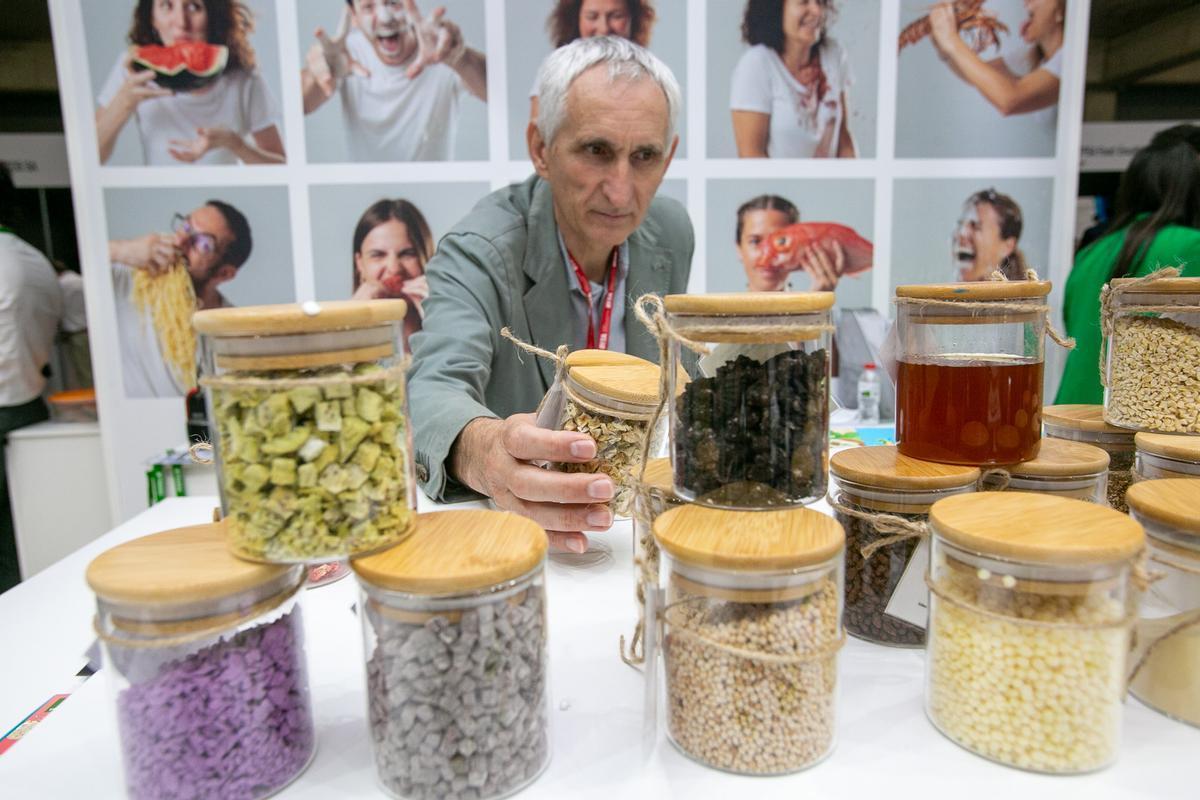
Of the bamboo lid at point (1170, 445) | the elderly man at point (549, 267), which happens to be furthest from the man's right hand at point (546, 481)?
the bamboo lid at point (1170, 445)

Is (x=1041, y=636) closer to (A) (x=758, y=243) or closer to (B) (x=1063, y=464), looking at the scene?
(B) (x=1063, y=464)

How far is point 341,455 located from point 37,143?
3338mm

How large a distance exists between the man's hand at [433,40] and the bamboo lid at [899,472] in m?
2.06

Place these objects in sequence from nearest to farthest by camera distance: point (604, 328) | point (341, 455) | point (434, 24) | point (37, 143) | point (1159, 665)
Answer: point (341, 455) → point (1159, 665) → point (604, 328) → point (434, 24) → point (37, 143)

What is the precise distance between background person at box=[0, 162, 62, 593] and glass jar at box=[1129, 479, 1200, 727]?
3.07 metres

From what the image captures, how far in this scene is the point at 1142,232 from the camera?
6.63ft

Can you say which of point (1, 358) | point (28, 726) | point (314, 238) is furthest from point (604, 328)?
point (1, 358)

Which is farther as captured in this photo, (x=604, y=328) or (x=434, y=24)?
(x=434, y=24)

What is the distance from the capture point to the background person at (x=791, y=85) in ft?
7.95

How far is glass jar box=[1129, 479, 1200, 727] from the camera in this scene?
671 mm

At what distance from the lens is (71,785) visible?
24.2 inches

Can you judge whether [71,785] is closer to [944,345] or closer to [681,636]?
[681,636]

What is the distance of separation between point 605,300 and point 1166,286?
1.17 meters

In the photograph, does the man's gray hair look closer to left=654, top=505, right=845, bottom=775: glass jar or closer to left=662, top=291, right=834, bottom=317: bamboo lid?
left=662, top=291, right=834, bottom=317: bamboo lid
